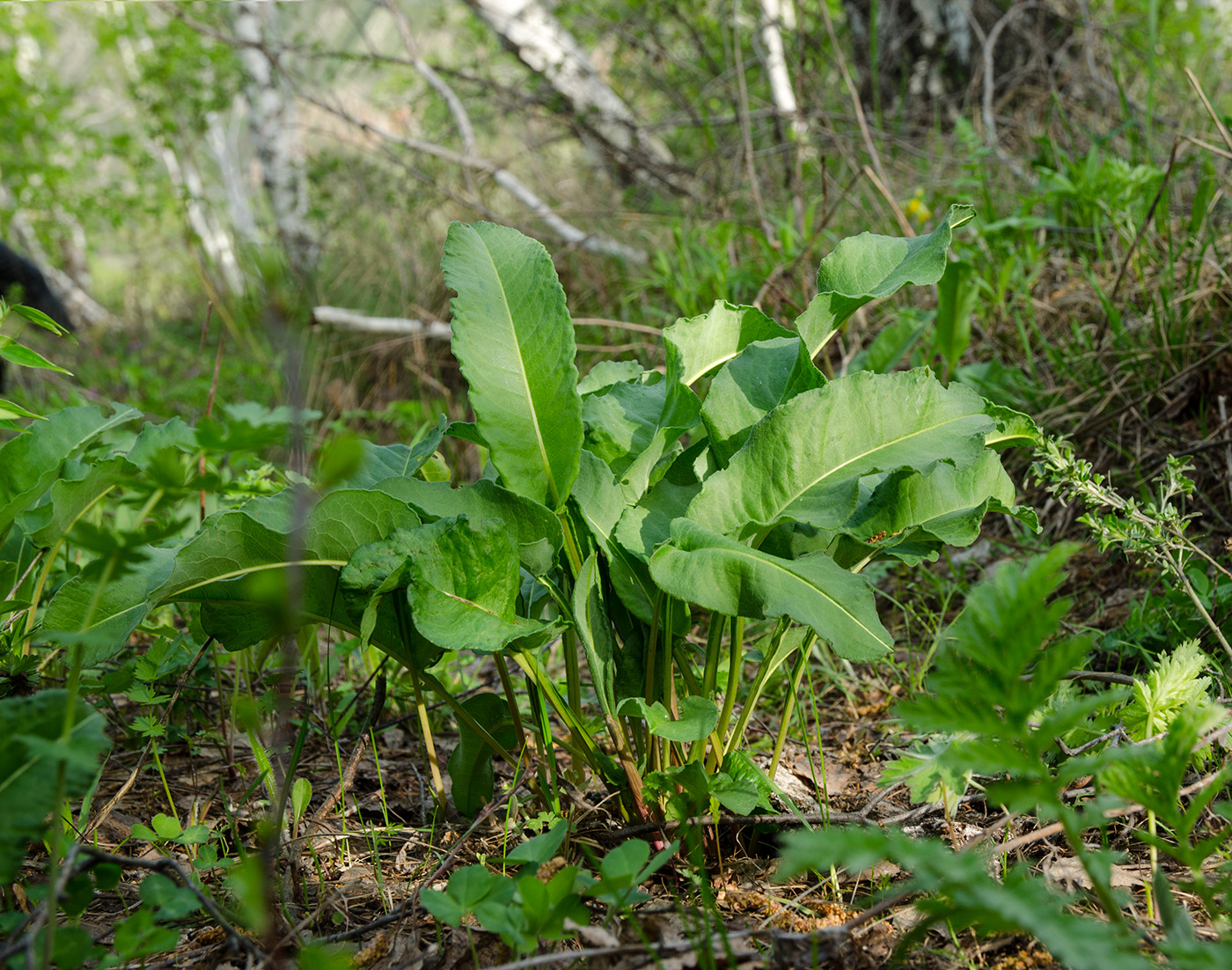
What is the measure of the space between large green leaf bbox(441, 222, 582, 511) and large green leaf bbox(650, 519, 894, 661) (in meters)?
0.24

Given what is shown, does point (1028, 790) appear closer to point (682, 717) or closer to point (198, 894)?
point (682, 717)

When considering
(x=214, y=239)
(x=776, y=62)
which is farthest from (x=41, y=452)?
(x=214, y=239)

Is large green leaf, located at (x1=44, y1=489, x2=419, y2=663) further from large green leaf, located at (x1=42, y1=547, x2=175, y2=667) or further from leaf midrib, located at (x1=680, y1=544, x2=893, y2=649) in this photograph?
leaf midrib, located at (x1=680, y1=544, x2=893, y2=649)

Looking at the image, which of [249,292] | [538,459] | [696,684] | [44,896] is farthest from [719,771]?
[249,292]

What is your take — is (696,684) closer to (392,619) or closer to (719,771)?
(719,771)

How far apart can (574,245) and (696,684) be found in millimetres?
3251

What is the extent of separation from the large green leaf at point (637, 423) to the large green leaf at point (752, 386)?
0.13ft

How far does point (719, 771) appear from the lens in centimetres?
114

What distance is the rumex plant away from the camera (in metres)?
1.00

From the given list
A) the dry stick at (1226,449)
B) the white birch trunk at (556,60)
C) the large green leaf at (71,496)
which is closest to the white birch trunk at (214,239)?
the white birch trunk at (556,60)

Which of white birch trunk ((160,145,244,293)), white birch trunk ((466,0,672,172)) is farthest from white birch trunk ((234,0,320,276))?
white birch trunk ((466,0,672,172))

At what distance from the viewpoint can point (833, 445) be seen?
112 centimetres

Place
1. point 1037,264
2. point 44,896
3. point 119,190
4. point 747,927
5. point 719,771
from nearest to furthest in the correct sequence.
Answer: point 44,896, point 747,927, point 719,771, point 1037,264, point 119,190

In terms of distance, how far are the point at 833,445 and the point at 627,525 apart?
0.29m
